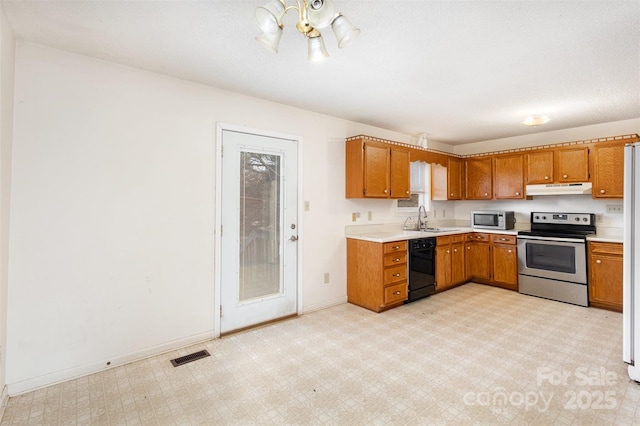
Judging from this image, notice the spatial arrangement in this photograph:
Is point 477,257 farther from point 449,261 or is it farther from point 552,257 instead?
point 552,257

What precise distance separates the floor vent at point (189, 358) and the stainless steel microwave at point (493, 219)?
4.46 metres

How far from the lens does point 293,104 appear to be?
3.41m

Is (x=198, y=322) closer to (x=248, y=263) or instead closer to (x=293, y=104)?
(x=248, y=263)

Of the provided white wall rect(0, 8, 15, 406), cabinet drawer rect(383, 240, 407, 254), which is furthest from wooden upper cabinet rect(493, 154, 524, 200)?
white wall rect(0, 8, 15, 406)

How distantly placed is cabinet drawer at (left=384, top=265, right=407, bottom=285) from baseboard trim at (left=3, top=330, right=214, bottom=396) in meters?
2.03

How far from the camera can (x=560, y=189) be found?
420 cm

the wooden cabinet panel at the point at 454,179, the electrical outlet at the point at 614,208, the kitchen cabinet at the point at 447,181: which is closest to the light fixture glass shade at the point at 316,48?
the kitchen cabinet at the point at 447,181

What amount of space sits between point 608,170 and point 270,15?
4.57 m

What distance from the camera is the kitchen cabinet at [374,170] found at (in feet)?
12.5

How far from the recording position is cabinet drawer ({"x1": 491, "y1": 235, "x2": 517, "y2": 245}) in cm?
449

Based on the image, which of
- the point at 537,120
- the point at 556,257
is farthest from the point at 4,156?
the point at 556,257

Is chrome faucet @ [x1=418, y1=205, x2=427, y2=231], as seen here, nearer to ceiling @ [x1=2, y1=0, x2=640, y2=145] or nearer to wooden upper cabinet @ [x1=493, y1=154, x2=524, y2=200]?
wooden upper cabinet @ [x1=493, y1=154, x2=524, y2=200]

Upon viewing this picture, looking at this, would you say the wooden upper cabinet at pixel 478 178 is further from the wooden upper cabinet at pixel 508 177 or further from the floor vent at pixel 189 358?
the floor vent at pixel 189 358

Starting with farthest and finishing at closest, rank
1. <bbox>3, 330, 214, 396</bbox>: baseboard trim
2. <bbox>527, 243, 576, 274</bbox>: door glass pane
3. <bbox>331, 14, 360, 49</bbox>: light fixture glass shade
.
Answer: <bbox>527, 243, 576, 274</bbox>: door glass pane < <bbox>3, 330, 214, 396</bbox>: baseboard trim < <bbox>331, 14, 360, 49</bbox>: light fixture glass shade
